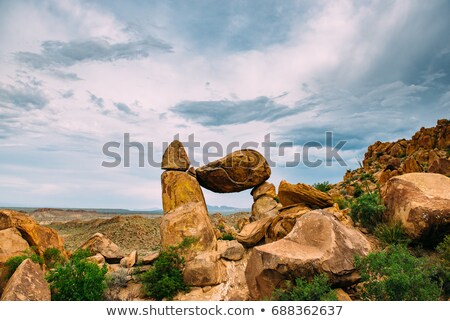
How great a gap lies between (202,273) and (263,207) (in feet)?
27.5

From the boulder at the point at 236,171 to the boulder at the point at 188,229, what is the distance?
5.15m

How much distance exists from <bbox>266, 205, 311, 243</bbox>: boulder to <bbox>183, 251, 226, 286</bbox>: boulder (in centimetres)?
265

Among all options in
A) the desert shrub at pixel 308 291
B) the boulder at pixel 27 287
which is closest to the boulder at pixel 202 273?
the desert shrub at pixel 308 291

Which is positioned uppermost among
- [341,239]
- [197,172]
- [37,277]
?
[197,172]

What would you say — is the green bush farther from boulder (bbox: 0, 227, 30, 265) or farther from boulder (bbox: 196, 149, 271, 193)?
boulder (bbox: 196, 149, 271, 193)

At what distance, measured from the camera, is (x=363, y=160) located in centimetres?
5941

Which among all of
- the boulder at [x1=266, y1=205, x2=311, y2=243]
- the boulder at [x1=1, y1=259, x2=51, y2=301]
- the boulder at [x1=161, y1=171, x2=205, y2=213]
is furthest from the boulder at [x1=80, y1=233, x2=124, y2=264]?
the boulder at [x1=266, y1=205, x2=311, y2=243]

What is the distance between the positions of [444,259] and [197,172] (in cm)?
1366

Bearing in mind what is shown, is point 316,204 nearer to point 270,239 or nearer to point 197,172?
point 270,239

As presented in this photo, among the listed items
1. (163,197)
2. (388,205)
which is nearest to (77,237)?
(163,197)

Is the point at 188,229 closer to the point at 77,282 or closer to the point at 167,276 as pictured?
the point at 167,276

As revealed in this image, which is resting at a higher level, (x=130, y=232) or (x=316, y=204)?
(x=316, y=204)

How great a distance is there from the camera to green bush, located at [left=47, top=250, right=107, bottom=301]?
10.2 metres

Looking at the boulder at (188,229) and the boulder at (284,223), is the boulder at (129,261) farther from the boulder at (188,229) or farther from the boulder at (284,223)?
the boulder at (284,223)
